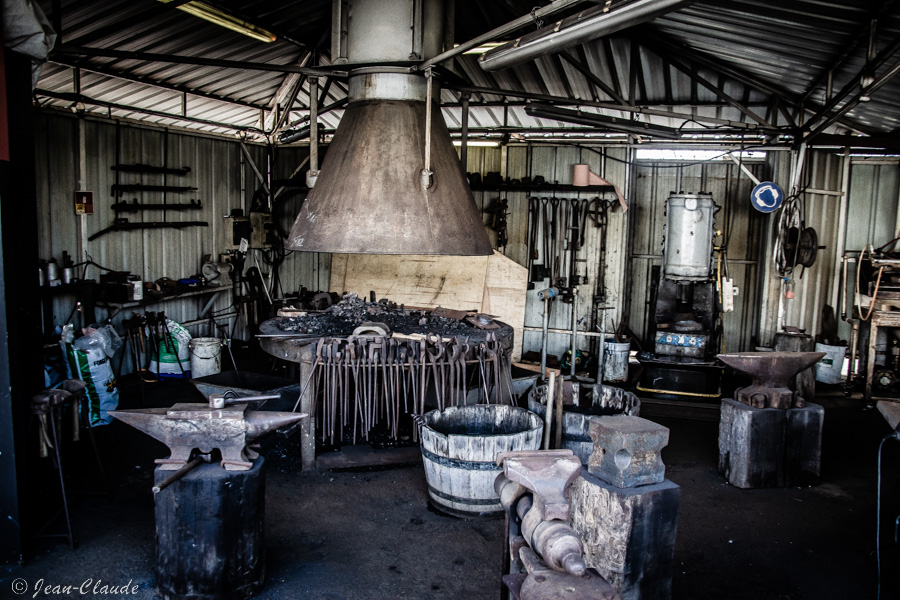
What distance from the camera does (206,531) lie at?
133 inches

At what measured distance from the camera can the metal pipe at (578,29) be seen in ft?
9.93

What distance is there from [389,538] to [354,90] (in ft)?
11.6

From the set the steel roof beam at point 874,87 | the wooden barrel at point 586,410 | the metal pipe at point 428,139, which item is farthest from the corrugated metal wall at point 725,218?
the metal pipe at point 428,139

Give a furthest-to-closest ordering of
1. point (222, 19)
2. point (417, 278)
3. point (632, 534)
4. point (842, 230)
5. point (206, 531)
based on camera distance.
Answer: point (417, 278) < point (842, 230) < point (222, 19) < point (206, 531) < point (632, 534)

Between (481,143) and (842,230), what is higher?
(481,143)

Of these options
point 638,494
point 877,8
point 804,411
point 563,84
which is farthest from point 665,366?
point 638,494

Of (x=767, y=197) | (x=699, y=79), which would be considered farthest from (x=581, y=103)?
(x=767, y=197)

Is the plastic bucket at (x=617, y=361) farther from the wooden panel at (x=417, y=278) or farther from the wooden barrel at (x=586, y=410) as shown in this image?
the wooden barrel at (x=586, y=410)

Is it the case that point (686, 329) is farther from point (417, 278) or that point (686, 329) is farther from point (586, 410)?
point (417, 278)

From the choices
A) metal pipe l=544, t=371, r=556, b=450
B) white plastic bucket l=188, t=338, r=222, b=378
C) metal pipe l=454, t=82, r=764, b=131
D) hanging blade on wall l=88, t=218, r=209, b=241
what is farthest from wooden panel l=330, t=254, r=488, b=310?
metal pipe l=544, t=371, r=556, b=450

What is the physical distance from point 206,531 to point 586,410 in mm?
3223

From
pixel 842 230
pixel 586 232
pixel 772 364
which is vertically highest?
pixel 842 230

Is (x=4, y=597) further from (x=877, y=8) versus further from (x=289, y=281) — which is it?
(x=289, y=281)

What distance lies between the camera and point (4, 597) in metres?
3.54
